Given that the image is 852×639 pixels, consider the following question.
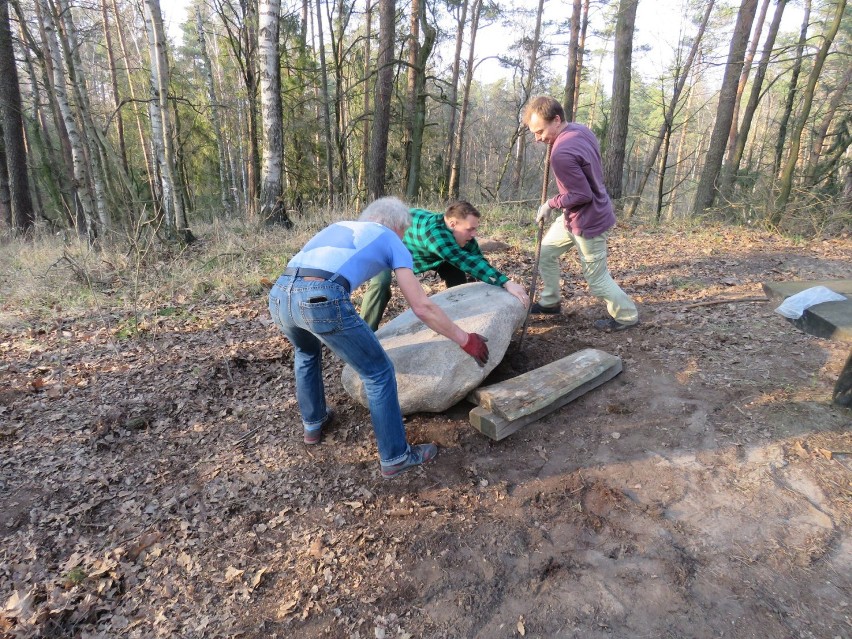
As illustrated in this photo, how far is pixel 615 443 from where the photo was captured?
2838mm

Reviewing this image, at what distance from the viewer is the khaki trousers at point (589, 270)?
396 centimetres

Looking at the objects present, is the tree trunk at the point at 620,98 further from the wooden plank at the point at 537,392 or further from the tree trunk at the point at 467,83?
the wooden plank at the point at 537,392

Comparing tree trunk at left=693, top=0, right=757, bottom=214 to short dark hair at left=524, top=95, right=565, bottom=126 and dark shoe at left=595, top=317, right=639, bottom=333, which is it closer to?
dark shoe at left=595, top=317, right=639, bottom=333

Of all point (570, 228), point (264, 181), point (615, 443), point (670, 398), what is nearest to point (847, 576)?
point (615, 443)

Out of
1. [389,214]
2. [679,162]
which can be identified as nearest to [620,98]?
[679,162]

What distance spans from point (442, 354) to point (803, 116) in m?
8.14

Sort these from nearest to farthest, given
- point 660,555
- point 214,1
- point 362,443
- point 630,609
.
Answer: point 630,609 < point 660,555 < point 362,443 < point 214,1

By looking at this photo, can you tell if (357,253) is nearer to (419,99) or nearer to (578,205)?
(578,205)

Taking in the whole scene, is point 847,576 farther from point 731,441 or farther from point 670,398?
Result: point 670,398

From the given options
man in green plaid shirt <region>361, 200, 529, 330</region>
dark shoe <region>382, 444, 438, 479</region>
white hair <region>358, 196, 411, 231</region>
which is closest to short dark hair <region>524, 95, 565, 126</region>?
man in green plaid shirt <region>361, 200, 529, 330</region>

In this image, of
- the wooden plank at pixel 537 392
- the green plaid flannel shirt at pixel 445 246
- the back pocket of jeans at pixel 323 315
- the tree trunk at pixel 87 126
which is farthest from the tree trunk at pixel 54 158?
the wooden plank at pixel 537 392

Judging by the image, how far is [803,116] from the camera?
7.47 m

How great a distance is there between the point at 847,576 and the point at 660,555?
70 centimetres

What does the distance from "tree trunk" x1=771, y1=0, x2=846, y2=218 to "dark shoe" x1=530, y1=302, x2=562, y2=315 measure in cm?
606
